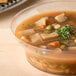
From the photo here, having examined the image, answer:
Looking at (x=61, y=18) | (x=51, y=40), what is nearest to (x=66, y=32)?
(x=51, y=40)

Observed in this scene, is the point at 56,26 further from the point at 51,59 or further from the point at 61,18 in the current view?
the point at 51,59

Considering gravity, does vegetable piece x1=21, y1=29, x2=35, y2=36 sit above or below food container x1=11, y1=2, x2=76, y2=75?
above

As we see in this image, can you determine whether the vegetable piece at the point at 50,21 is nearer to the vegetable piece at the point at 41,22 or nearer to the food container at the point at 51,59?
the vegetable piece at the point at 41,22

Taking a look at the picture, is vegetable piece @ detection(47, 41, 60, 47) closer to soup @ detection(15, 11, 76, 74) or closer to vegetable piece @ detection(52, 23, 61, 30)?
soup @ detection(15, 11, 76, 74)

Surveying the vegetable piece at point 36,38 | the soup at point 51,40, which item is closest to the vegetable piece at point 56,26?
the soup at point 51,40

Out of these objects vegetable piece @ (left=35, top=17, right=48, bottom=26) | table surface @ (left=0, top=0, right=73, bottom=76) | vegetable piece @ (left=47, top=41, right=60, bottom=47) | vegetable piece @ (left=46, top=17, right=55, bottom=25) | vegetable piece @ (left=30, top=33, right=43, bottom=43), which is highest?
vegetable piece @ (left=30, top=33, right=43, bottom=43)

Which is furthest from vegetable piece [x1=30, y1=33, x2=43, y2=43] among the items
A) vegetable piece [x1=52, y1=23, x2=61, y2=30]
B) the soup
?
vegetable piece [x1=52, y1=23, x2=61, y2=30]

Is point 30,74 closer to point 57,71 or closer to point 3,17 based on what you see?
point 57,71

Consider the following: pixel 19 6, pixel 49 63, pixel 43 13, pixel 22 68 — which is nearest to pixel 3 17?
pixel 19 6
